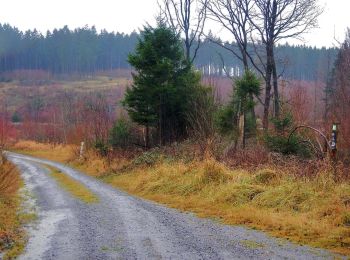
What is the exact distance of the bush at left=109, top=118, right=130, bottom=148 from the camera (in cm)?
2541

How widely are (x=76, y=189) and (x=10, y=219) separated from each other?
22.6 ft

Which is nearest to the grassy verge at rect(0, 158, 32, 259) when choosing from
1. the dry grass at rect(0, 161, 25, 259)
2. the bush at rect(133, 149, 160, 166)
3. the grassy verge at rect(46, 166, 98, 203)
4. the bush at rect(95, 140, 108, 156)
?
the dry grass at rect(0, 161, 25, 259)

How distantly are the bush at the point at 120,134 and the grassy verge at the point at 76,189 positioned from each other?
4037mm

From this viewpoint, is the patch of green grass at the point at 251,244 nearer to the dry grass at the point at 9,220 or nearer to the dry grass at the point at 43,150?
the dry grass at the point at 9,220

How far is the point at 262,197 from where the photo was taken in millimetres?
11383

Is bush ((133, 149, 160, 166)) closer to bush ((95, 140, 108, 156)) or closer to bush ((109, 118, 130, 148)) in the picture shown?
bush ((109, 118, 130, 148))

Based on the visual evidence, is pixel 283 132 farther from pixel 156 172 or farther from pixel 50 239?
pixel 50 239

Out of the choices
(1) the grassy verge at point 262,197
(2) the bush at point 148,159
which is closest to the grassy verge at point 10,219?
(1) the grassy verge at point 262,197

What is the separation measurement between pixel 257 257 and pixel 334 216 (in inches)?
116

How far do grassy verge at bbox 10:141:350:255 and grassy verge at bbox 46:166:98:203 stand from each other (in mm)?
1730

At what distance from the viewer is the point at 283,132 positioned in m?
17.1

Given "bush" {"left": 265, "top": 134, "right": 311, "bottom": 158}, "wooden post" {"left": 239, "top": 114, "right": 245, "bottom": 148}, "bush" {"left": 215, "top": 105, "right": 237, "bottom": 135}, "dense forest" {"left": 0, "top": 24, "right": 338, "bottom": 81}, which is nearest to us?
"bush" {"left": 265, "top": 134, "right": 311, "bottom": 158}

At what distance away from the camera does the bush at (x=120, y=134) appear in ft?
83.4

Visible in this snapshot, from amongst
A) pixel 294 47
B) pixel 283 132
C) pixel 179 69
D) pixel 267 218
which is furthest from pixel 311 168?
pixel 294 47
